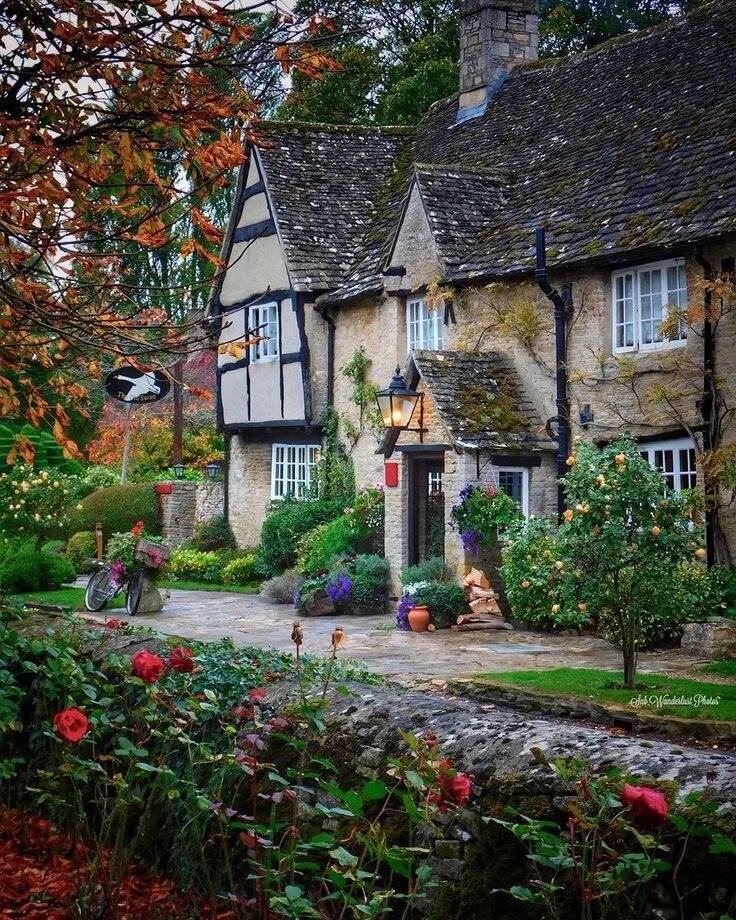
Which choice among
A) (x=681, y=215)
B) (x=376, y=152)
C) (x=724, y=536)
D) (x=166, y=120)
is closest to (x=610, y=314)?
(x=681, y=215)

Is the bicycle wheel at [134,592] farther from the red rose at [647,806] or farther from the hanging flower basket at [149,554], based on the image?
the red rose at [647,806]

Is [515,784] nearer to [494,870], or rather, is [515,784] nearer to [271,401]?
[494,870]

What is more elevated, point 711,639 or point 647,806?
point 647,806

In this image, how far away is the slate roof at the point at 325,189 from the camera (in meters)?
23.5

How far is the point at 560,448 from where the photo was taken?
58.9 ft

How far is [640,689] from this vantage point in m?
10.9

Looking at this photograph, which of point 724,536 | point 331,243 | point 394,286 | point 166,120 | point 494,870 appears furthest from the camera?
point 331,243

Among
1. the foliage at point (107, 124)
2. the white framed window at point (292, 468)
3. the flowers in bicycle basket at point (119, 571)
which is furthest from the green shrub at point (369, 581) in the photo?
the foliage at point (107, 124)

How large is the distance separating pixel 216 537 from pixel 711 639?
1486 cm

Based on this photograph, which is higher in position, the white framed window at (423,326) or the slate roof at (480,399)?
the white framed window at (423,326)

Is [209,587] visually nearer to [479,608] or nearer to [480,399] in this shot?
[480,399]

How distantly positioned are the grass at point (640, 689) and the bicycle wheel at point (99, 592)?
849 cm

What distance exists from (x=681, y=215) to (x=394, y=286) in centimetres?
617

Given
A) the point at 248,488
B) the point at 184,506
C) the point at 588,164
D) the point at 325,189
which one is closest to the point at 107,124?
the point at 588,164
